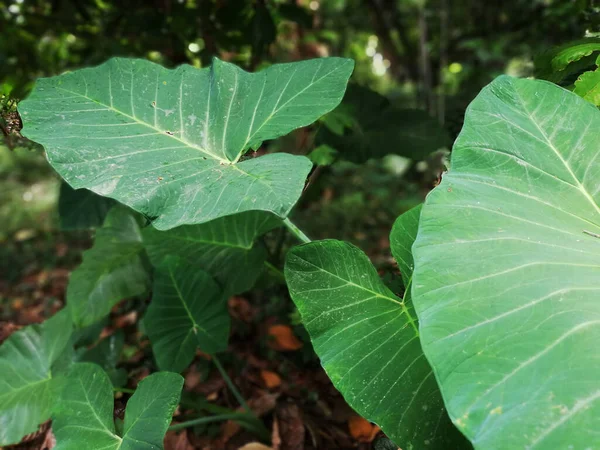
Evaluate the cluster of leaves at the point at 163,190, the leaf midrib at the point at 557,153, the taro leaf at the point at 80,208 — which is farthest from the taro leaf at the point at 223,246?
the leaf midrib at the point at 557,153

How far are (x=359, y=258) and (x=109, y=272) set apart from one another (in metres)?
0.90

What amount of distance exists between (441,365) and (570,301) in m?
0.20

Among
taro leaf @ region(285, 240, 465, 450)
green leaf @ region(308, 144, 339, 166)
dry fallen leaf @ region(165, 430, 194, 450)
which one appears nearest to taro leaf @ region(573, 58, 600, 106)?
taro leaf @ region(285, 240, 465, 450)

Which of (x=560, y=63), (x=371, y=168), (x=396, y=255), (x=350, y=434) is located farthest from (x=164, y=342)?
(x=371, y=168)

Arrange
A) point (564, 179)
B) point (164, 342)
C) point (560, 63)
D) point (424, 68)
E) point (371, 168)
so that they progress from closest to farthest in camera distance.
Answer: point (564, 179), point (560, 63), point (164, 342), point (424, 68), point (371, 168)

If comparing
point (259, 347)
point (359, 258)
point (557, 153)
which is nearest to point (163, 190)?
point (359, 258)

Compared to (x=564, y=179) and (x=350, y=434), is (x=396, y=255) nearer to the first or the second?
(x=564, y=179)

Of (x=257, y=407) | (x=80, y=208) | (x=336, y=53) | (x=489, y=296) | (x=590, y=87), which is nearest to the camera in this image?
(x=489, y=296)

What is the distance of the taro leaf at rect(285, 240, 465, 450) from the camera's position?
27.0 inches

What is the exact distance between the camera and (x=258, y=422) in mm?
1226

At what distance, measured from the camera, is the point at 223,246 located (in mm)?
1249

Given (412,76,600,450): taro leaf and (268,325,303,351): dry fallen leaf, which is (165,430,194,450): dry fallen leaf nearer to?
(268,325,303,351): dry fallen leaf

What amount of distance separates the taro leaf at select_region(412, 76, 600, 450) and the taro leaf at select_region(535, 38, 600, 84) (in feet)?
0.85

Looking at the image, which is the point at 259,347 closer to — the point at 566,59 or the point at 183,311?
the point at 183,311
